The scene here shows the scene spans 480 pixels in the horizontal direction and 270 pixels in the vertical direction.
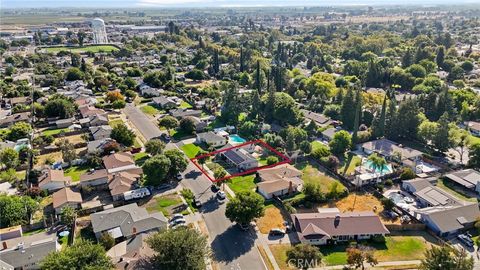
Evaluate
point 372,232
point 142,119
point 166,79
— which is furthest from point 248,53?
point 372,232

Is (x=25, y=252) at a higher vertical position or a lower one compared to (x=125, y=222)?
higher

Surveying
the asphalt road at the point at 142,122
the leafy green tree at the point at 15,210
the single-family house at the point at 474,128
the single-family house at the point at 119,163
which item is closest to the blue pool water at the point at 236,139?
the asphalt road at the point at 142,122

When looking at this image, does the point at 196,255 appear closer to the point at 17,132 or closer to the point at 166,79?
the point at 17,132

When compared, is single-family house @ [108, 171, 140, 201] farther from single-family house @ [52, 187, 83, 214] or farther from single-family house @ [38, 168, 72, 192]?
single-family house @ [38, 168, 72, 192]

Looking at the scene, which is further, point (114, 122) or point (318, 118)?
point (114, 122)

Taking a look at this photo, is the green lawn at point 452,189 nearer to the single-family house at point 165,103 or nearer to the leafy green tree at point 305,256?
the leafy green tree at point 305,256

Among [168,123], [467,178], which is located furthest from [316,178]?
[168,123]

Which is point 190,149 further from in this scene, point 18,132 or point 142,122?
point 18,132
